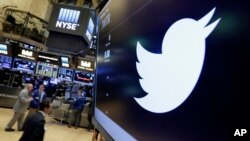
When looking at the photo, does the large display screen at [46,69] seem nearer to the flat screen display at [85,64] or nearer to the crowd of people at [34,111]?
the flat screen display at [85,64]

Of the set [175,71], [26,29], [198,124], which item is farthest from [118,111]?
[26,29]

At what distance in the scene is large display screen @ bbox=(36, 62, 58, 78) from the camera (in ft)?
43.7

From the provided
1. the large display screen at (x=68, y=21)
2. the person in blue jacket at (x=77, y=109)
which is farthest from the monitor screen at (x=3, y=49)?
the person in blue jacket at (x=77, y=109)

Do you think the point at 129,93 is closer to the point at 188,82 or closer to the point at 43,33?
the point at 188,82

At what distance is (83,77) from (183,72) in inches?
513

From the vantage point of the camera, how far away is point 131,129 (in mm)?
1344

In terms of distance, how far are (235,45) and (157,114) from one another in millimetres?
523

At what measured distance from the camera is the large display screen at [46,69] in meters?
13.3

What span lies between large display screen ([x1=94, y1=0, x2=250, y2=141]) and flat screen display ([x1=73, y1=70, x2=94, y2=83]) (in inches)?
475

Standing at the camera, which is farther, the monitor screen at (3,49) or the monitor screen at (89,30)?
the monitor screen at (89,30)

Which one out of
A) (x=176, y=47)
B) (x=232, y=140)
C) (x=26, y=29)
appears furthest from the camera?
(x=26, y=29)

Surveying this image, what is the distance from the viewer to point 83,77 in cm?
1373

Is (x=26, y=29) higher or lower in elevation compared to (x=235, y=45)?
higher

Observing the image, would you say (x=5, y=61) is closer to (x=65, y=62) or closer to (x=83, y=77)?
(x=65, y=62)
